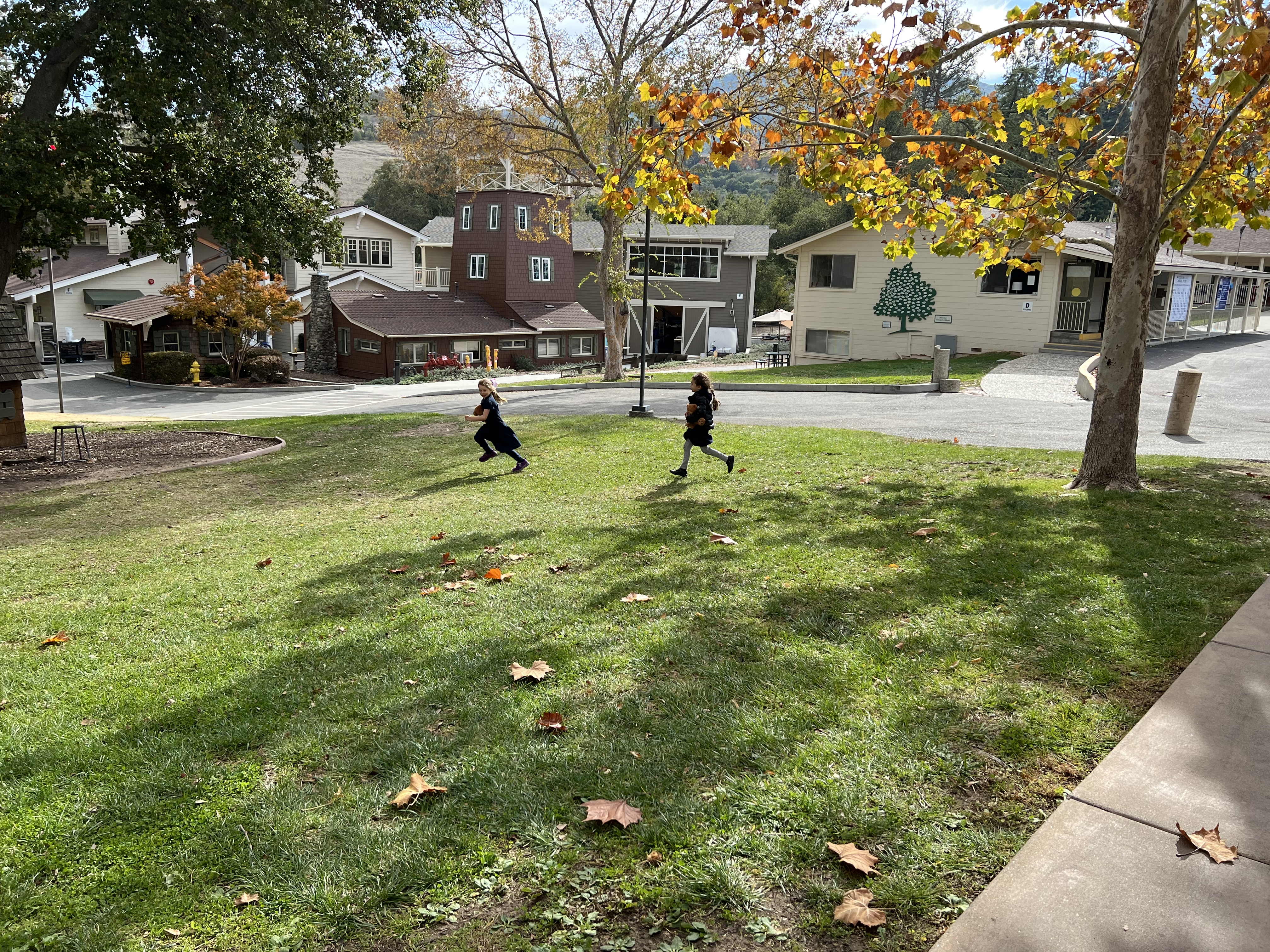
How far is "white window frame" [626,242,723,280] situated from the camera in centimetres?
5603

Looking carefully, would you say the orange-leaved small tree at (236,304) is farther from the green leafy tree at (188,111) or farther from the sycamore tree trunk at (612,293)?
the green leafy tree at (188,111)

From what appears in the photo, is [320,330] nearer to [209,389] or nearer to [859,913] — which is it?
[209,389]

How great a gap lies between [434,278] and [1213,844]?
62.0m

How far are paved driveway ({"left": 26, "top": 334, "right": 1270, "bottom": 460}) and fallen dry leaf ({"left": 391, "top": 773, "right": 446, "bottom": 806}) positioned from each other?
13.0 m

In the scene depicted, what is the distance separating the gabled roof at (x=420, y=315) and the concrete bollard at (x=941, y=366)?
2933cm

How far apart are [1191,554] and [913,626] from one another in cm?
285

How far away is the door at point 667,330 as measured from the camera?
192 ft

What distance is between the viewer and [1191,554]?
668 centimetres

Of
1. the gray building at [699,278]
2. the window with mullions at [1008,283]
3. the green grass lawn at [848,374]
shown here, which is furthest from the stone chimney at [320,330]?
the window with mullions at [1008,283]

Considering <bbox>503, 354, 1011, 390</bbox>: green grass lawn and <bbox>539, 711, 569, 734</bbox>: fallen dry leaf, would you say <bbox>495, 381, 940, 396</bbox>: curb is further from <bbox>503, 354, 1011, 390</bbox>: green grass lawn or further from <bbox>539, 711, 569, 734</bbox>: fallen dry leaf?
<bbox>539, 711, 569, 734</bbox>: fallen dry leaf

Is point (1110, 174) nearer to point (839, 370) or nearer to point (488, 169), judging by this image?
point (839, 370)

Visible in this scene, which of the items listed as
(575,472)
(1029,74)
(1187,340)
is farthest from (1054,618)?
(1029,74)

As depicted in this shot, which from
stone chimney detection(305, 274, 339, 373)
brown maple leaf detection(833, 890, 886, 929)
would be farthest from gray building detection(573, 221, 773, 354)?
brown maple leaf detection(833, 890, 886, 929)

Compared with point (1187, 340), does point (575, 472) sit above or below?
below
